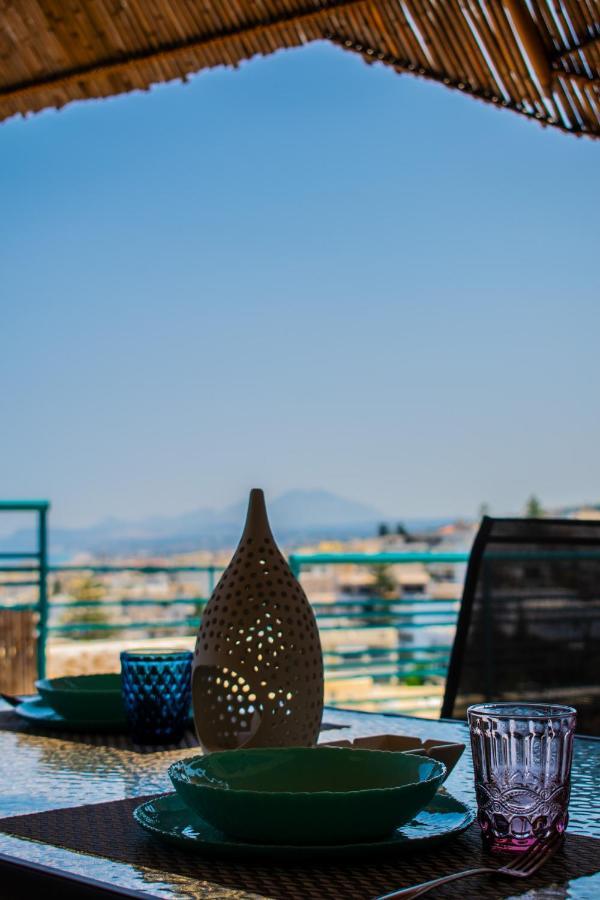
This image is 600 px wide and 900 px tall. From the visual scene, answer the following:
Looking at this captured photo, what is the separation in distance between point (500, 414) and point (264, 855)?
37224 mm

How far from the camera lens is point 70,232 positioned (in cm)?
3638

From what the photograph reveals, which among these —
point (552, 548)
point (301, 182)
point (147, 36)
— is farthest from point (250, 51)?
point (301, 182)

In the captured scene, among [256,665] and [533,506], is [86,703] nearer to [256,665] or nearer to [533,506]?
[256,665]

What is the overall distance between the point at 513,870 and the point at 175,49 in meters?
2.45

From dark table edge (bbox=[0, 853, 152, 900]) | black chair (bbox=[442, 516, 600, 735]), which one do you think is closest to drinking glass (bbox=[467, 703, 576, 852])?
dark table edge (bbox=[0, 853, 152, 900])

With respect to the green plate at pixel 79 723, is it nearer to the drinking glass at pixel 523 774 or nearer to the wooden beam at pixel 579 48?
the drinking glass at pixel 523 774

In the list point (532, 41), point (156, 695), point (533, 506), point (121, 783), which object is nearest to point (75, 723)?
point (156, 695)

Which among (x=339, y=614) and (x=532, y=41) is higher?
(x=532, y=41)

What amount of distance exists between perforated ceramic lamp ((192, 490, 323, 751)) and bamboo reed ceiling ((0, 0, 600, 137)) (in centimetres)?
194

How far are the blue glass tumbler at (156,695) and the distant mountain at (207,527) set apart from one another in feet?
114

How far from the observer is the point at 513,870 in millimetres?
574

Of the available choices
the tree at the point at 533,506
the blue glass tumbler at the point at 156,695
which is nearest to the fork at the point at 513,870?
the blue glass tumbler at the point at 156,695

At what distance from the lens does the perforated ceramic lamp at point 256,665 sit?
2.78ft

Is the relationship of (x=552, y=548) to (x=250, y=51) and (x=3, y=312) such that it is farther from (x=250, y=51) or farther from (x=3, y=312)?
(x=3, y=312)
